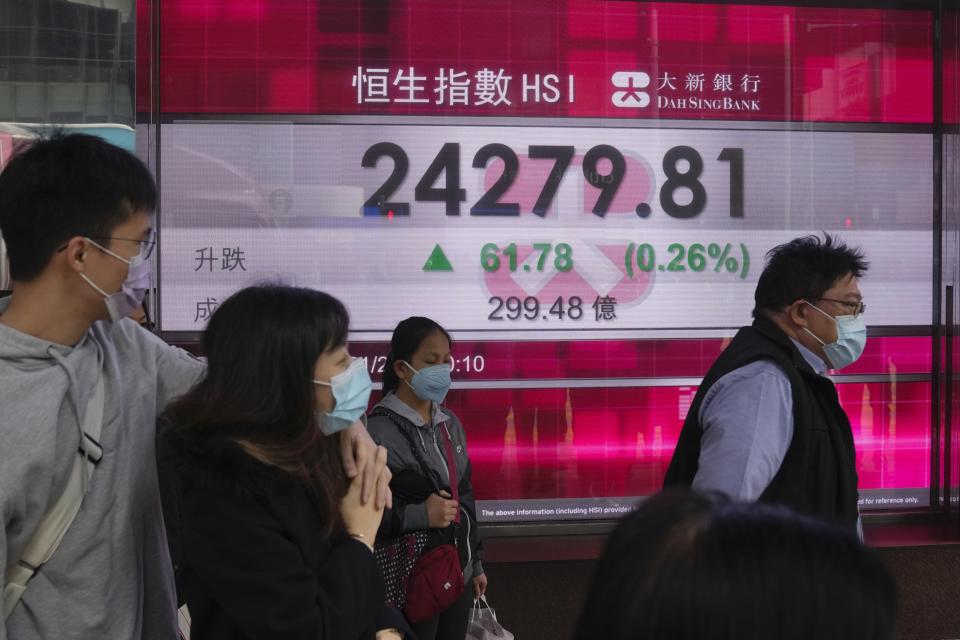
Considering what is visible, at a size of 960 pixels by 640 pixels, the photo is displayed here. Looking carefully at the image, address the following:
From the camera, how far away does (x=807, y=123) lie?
5.06m

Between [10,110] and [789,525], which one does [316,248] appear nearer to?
[10,110]

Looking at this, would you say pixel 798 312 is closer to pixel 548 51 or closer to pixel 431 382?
pixel 431 382

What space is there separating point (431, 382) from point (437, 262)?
116 cm

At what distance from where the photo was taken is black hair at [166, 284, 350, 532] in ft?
6.42

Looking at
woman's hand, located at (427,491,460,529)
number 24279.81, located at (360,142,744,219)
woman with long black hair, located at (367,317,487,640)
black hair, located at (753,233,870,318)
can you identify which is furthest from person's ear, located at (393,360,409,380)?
black hair, located at (753,233,870,318)

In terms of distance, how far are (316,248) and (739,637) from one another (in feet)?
13.3

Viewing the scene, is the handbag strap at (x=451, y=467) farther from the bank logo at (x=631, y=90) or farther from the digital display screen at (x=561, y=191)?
the bank logo at (x=631, y=90)

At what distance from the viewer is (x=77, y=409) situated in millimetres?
1884

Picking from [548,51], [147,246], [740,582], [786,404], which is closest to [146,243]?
[147,246]

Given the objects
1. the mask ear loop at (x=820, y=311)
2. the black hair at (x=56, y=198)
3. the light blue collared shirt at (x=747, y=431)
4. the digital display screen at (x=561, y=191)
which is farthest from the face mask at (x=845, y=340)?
the black hair at (x=56, y=198)

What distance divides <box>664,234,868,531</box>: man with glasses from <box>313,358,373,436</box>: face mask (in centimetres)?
101

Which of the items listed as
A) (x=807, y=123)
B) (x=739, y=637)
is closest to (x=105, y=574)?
(x=739, y=637)

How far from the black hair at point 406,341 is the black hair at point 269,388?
6.01ft

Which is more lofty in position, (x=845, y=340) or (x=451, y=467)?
(x=845, y=340)
